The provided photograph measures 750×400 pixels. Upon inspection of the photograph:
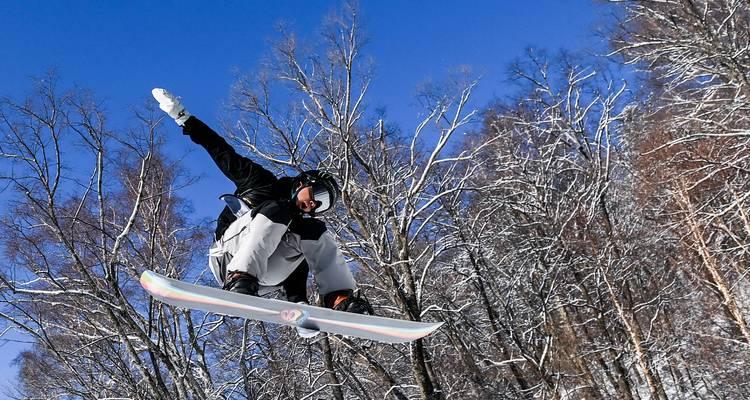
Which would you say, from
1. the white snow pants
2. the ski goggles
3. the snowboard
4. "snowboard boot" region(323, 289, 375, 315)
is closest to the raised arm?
the white snow pants

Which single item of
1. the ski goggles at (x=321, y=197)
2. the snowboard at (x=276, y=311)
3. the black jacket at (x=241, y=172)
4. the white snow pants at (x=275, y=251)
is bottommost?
the snowboard at (x=276, y=311)

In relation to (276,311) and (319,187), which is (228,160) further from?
(276,311)

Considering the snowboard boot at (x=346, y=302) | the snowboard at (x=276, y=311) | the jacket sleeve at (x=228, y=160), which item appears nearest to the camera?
the snowboard at (x=276, y=311)

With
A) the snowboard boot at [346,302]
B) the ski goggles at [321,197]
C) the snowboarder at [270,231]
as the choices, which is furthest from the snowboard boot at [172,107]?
the snowboard boot at [346,302]

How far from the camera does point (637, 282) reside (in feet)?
47.3

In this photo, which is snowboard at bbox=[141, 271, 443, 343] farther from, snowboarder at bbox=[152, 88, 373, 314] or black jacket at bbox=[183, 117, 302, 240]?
black jacket at bbox=[183, 117, 302, 240]

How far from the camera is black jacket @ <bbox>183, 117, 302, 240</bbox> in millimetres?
3123

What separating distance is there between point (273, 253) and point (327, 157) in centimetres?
482

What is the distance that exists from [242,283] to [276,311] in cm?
28

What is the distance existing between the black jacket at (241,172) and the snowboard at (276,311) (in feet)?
1.81

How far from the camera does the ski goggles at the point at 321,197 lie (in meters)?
3.08

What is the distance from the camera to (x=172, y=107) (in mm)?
3053

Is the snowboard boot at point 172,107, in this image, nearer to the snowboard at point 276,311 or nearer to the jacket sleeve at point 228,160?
the jacket sleeve at point 228,160

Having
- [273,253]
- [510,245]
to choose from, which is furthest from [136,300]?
[510,245]
